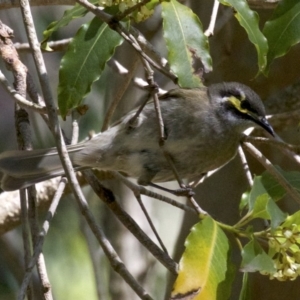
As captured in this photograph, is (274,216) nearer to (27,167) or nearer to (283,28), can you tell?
(283,28)

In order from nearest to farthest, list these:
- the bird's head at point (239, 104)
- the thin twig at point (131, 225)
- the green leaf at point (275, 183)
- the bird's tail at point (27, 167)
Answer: the thin twig at point (131, 225), the green leaf at point (275, 183), the bird's tail at point (27, 167), the bird's head at point (239, 104)

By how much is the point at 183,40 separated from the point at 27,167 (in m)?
0.83

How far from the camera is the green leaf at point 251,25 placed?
1.67 meters

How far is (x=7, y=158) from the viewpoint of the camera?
2.14m

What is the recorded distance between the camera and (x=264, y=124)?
7.22ft

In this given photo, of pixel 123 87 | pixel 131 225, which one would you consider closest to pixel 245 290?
pixel 131 225

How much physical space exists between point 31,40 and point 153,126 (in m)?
0.91

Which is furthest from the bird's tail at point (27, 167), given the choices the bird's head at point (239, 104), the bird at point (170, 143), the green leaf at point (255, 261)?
the green leaf at point (255, 261)

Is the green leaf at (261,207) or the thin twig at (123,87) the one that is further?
the thin twig at (123,87)

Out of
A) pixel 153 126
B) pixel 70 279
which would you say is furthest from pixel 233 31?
pixel 70 279

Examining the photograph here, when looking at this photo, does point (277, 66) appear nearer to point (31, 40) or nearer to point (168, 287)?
point (168, 287)

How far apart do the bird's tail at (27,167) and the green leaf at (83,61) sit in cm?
45

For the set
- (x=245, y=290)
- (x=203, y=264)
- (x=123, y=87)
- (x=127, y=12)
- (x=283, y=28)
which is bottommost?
(x=245, y=290)

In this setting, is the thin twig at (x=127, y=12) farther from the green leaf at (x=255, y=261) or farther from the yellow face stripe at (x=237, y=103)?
the yellow face stripe at (x=237, y=103)
